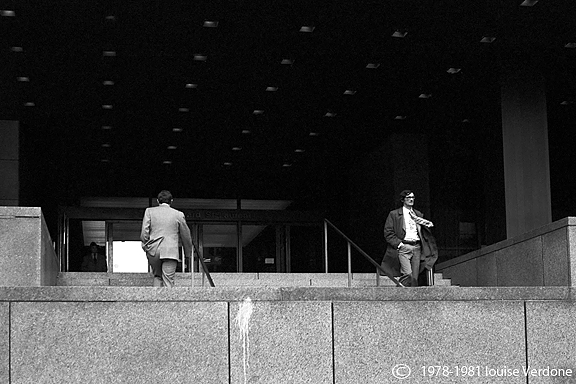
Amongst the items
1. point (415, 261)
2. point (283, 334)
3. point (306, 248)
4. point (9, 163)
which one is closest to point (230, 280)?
point (415, 261)

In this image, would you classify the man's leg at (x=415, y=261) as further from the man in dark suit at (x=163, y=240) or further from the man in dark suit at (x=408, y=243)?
the man in dark suit at (x=163, y=240)

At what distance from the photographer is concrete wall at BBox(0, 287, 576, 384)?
10523mm

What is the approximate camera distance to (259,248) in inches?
1292

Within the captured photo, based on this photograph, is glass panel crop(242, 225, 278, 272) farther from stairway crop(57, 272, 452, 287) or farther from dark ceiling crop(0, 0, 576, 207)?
stairway crop(57, 272, 452, 287)

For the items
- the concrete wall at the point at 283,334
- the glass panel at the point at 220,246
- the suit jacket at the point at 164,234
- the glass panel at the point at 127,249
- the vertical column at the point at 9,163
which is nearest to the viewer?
the concrete wall at the point at 283,334

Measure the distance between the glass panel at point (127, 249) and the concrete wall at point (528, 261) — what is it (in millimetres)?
13974

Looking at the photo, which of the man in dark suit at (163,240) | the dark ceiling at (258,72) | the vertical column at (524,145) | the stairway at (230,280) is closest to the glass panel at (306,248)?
the dark ceiling at (258,72)

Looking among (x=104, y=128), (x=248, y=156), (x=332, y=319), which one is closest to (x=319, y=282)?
(x=332, y=319)

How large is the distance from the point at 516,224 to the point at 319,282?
15.6 feet

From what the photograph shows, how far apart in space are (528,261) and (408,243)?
6.77 ft

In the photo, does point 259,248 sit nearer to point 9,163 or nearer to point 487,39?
point 9,163

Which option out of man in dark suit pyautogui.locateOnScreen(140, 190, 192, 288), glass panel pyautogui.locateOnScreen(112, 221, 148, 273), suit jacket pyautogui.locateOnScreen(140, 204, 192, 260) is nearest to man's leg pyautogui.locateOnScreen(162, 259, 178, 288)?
man in dark suit pyautogui.locateOnScreen(140, 190, 192, 288)

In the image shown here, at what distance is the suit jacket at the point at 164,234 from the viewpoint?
1380 centimetres

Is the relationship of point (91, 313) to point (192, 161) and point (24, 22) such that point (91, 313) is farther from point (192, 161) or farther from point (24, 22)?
point (192, 161)
